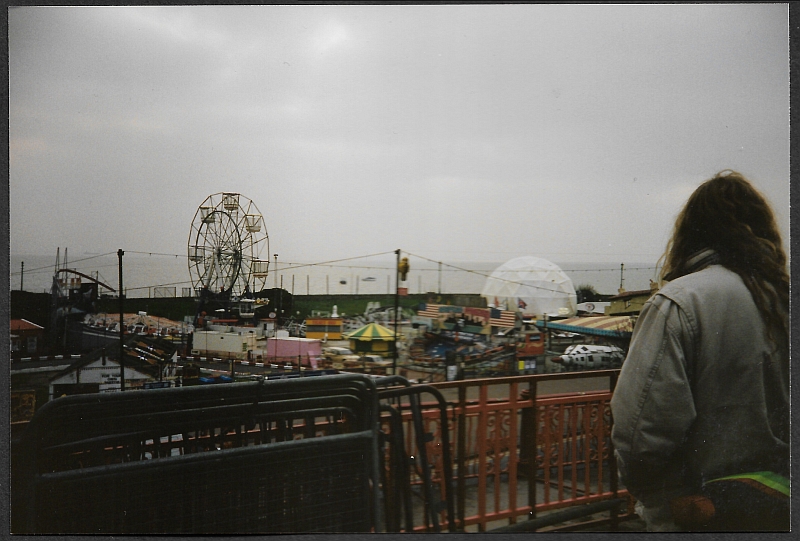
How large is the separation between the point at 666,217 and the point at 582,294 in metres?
0.58

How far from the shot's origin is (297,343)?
10.0ft

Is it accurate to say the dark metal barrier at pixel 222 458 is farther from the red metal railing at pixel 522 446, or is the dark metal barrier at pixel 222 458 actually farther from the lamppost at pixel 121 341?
the red metal railing at pixel 522 446

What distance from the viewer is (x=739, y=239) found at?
293 centimetres

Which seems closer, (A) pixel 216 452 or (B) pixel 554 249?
(A) pixel 216 452

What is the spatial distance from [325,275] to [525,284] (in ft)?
3.36

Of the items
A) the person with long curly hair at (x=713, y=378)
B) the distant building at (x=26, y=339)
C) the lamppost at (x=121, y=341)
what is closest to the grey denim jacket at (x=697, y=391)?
the person with long curly hair at (x=713, y=378)

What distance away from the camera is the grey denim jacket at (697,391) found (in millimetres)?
2791

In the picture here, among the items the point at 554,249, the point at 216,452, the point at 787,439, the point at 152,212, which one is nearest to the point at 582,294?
the point at 554,249

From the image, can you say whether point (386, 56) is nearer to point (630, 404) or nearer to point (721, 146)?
point (721, 146)

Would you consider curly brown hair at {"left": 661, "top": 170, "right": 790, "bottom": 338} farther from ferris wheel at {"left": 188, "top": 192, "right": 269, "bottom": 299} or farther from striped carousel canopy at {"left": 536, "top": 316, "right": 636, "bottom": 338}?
ferris wheel at {"left": 188, "top": 192, "right": 269, "bottom": 299}

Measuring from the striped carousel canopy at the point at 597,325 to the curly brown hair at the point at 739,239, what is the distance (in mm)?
304

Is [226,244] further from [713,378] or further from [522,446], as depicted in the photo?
[713,378]

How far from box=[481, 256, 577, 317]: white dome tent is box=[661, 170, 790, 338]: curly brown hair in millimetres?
541

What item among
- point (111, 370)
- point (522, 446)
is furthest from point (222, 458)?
point (522, 446)
